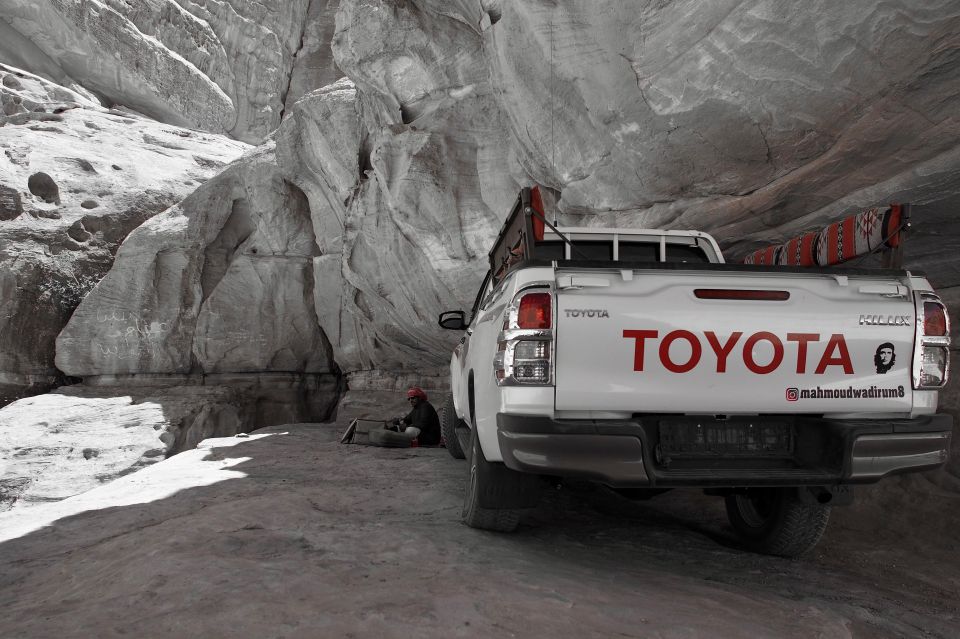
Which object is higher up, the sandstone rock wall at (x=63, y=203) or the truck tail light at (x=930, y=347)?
the sandstone rock wall at (x=63, y=203)

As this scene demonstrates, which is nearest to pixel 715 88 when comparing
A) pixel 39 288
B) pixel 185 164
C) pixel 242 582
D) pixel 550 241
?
pixel 550 241

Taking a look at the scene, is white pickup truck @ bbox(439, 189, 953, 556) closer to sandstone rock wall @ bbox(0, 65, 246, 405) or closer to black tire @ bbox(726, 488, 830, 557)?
black tire @ bbox(726, 488, 830, 557)

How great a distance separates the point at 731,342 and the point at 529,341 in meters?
0.87

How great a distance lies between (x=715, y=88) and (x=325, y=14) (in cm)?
3650

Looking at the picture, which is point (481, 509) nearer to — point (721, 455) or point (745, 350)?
point (721, 455)

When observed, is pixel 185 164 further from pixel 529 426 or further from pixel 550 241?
pixel 529 426

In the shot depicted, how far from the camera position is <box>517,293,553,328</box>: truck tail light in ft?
8.04

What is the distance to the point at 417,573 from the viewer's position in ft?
7.99

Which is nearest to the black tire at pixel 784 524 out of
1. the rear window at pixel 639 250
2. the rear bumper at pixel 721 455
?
the rear bumper at pixel 721 455

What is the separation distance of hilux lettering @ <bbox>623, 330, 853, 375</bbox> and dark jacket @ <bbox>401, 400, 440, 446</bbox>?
5.47 m

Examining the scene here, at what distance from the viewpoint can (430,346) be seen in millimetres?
13273

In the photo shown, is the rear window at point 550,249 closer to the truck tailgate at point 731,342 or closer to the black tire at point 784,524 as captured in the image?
the truck tailgate at point 731,342

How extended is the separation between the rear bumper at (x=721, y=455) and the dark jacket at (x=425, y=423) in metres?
5.29

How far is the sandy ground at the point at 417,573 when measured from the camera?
1.94 m
